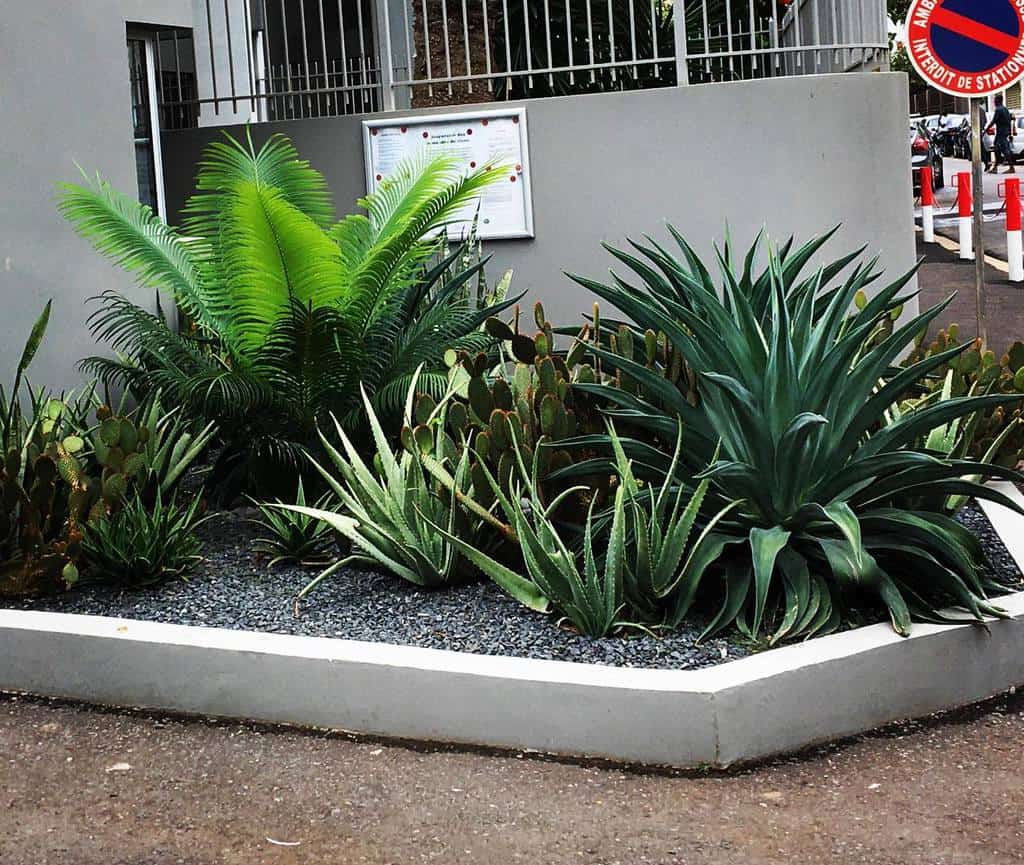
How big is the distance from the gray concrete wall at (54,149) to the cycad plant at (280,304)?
23.5 inches

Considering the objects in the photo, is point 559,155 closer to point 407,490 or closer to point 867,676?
point 407,490

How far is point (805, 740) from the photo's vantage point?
434 cm

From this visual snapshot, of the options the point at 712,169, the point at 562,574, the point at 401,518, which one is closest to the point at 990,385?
the point at 562,574

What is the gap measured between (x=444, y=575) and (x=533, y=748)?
107cm

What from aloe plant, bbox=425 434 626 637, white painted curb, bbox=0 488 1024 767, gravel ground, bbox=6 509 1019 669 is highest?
aloe plant, bbox=425 434 626 637

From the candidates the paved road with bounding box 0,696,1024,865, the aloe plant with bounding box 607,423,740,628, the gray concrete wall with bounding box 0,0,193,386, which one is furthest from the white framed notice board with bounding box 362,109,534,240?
the paved road with bounding box 0,696,1024,865

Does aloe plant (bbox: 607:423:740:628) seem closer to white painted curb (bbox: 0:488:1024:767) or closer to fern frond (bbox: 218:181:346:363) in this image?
white painted curb (bbox: 0:488:1024:767)

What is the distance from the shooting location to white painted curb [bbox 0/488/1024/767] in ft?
13.8

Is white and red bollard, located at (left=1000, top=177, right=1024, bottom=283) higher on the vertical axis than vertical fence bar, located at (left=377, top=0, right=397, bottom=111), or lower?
lower

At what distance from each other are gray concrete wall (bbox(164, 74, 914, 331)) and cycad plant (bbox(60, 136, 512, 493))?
2.61m

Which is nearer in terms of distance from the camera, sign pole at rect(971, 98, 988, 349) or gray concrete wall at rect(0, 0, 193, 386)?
gray concrete wall at rect(0, 0, 193, 386)

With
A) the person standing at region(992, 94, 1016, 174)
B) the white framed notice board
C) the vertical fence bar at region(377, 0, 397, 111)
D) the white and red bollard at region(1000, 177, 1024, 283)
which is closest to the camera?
the white framed notice board

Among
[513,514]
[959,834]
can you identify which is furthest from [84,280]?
[959,834]

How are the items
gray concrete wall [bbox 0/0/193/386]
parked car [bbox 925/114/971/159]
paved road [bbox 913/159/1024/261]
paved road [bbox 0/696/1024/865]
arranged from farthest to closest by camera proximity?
parked car [bbox 925/114/971/159] → paved road [bbox 913/159/1024/261] → gray concrete wall [bbox 0/0/193/386] → paved road [bbox 0/696/1024/865]
